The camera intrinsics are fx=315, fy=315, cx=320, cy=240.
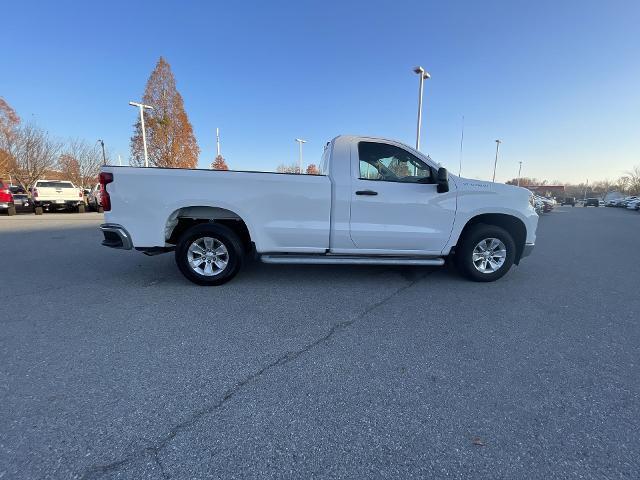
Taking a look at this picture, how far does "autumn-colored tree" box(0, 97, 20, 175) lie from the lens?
2852cm

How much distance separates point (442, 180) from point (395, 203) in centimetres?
74

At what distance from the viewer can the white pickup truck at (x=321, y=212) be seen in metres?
4.40

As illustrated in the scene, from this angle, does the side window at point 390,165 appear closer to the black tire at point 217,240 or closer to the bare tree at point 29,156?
the black tire at point 217,240

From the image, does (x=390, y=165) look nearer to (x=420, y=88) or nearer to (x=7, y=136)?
(x=420, y=88)

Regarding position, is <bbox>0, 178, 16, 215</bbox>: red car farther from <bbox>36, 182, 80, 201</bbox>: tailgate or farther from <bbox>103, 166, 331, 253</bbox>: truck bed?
<bbox>103, 166, 331, 253</bbox>: truck bed

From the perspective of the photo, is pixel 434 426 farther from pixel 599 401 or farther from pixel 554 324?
pixel 554 324

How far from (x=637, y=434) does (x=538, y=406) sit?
52cm

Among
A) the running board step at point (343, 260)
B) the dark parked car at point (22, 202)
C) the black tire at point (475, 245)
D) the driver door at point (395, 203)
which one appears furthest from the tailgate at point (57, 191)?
the black tire at point (475, 245)

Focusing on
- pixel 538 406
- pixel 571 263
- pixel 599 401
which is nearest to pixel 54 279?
pixel 538 406

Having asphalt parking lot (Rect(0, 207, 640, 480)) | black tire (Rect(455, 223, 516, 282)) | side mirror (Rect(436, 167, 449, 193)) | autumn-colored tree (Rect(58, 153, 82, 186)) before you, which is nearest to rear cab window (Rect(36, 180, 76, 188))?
asphalt parking lot (Rect(0, 207, 640, 480))

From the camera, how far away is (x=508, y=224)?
5227 mm

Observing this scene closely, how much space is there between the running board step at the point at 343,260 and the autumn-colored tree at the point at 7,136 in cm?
3686

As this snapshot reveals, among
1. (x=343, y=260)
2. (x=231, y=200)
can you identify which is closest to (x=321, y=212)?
(x=343, y=260)

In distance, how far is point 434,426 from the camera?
2.06m
